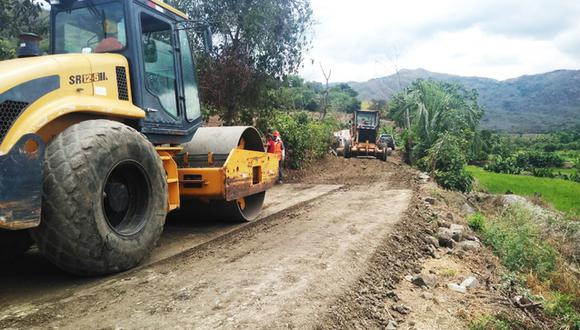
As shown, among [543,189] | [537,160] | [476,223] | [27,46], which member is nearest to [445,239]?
[476,223]

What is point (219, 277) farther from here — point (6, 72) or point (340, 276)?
point (6, 72)

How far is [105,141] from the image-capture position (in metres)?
3.95

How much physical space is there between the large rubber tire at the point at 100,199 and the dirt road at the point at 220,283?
254 mm

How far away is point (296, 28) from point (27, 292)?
11906mm

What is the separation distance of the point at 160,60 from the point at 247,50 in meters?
7.74

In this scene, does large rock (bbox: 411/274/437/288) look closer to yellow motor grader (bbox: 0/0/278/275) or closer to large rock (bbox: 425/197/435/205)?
yellow motor grader (bbox: 0/0/278/275)

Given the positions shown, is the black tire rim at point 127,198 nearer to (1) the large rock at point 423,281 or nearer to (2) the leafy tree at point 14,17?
(1) the large rock at point 423,281

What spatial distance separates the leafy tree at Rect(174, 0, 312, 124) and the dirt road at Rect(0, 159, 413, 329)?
6.86 meters

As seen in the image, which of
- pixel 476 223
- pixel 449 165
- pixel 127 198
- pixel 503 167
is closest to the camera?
pixel 127 198

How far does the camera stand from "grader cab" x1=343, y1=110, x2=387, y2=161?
910 inches

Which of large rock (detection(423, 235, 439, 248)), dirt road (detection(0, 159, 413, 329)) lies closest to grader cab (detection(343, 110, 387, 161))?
large rock (detection(423, 235, 439, 248))

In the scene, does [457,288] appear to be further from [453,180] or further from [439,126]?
[439,126]

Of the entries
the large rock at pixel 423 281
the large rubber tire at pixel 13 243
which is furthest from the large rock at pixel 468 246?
the large rubber tire at pixel 13 243

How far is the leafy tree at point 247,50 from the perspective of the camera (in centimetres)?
1277
